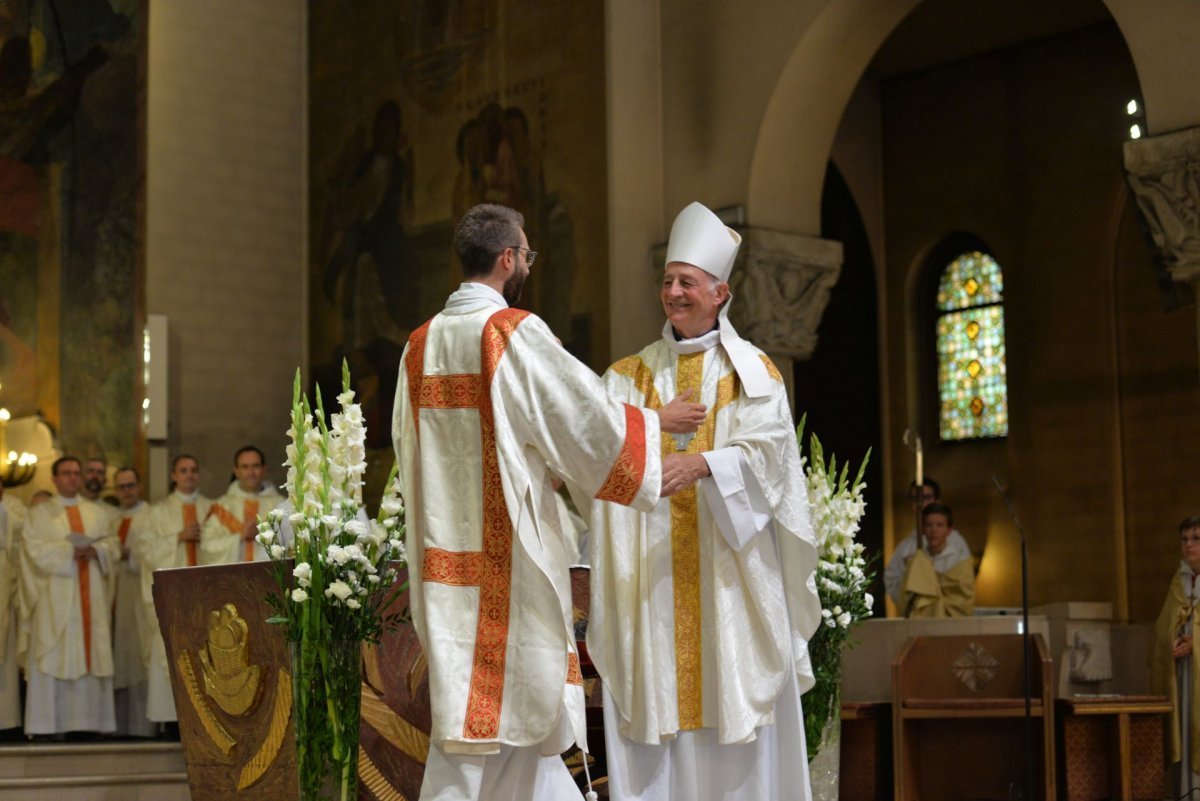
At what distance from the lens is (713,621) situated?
219 inches

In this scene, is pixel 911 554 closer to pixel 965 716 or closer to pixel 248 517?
pixel 965 716

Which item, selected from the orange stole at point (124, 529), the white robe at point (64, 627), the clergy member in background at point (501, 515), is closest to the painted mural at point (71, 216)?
the orange stole at point (124, 529)

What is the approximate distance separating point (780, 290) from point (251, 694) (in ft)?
21.4

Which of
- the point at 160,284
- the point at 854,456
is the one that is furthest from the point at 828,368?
the point at 160,284

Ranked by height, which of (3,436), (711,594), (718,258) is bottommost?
(711,594)

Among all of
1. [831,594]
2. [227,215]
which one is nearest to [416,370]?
[831,594]

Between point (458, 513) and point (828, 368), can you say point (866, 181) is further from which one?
point (458, 513)

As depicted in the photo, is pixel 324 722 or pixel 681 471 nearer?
pixel 681 471

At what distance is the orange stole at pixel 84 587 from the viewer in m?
11.6

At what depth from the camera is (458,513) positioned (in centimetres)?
472

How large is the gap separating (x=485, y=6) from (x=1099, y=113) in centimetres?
520

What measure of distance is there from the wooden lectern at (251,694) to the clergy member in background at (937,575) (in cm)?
569

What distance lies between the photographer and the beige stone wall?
46.7ft

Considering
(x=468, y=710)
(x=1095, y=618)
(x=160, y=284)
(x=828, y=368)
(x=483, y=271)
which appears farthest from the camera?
(x=828, y=368)
